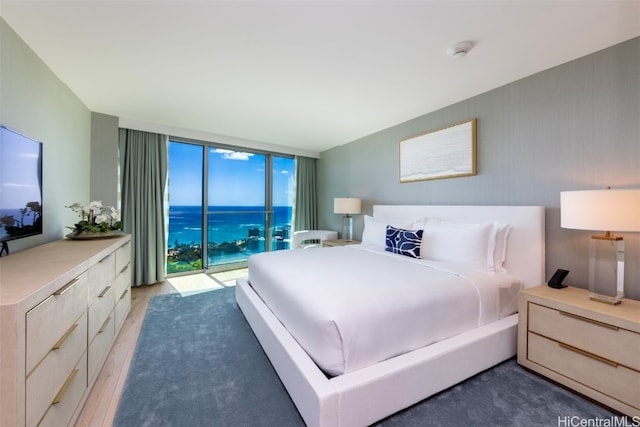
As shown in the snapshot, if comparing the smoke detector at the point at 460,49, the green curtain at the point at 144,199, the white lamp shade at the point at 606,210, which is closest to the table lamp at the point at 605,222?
the white lamp shade at the point at 606,210

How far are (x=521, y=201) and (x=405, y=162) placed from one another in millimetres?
1445

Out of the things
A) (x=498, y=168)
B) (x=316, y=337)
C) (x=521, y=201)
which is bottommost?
(x=316, y=337)

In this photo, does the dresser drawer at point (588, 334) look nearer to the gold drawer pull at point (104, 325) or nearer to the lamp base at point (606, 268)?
the lamp base at point (606, 268)

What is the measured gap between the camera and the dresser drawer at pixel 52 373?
3.18 ft

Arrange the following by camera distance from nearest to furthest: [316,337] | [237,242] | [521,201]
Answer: [316,337]
[521,201]
[237,242]

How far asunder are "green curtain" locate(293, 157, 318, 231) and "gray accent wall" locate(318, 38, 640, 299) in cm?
283

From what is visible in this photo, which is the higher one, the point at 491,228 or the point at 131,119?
the point at 131,119

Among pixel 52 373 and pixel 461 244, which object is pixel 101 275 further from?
pixel 461 244

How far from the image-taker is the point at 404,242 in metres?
2.65

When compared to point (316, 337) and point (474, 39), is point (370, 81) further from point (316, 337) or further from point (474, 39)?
point (316, 337)

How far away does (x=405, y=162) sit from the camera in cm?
346

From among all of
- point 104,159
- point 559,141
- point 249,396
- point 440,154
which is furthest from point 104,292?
point 559,141

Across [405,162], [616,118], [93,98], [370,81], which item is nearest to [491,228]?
[616,118]

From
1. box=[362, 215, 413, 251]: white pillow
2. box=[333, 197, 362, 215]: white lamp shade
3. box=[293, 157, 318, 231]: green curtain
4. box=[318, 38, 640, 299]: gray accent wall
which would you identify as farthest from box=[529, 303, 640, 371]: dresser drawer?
box=[293, 157, 318, 231]: green curtain
